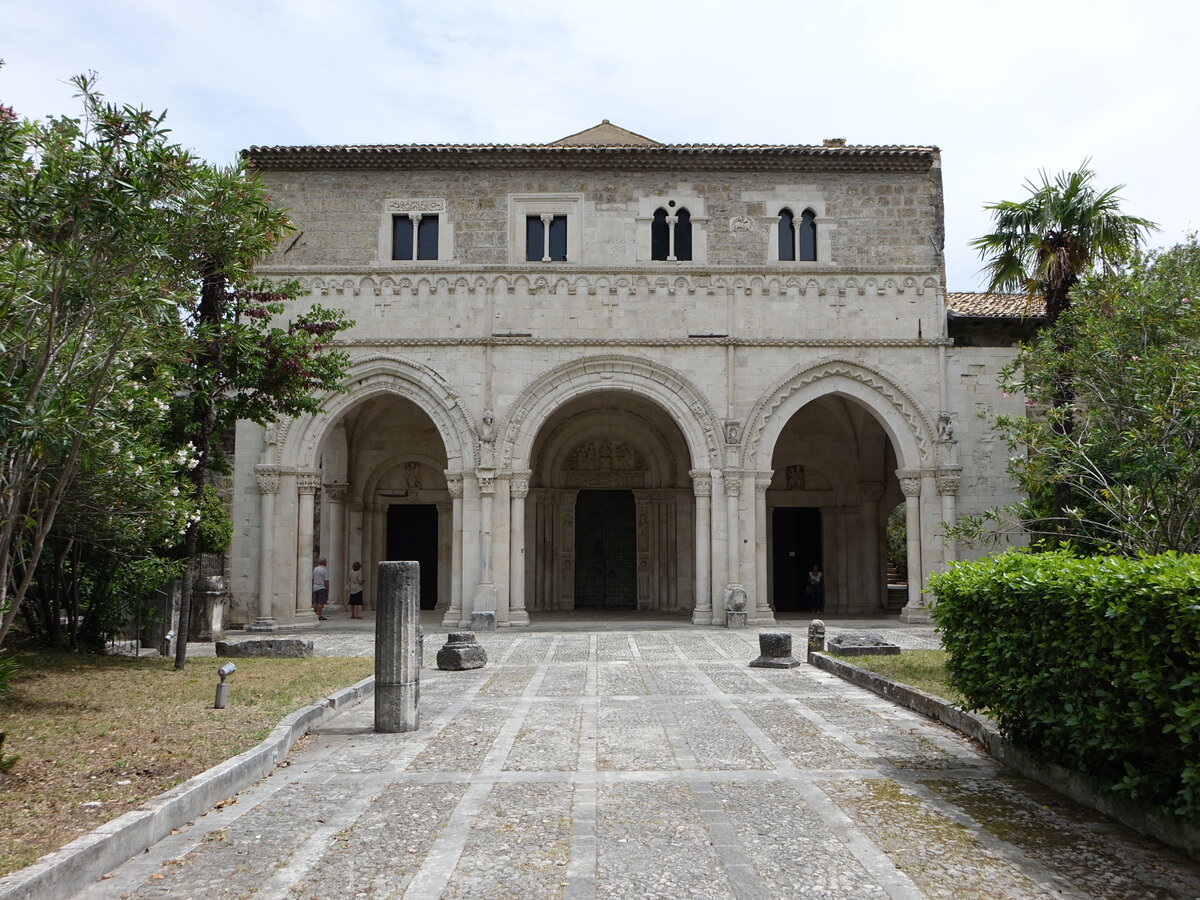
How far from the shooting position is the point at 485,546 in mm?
19203

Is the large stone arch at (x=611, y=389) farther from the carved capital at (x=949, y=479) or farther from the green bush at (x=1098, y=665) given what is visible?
the green bush at (x=1098, y=665)

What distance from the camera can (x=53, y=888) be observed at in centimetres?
419

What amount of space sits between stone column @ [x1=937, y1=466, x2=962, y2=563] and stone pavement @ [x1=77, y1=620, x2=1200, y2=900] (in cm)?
1091

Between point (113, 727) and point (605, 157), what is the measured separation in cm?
1550

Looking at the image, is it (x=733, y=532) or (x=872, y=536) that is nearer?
(x=733, y=532)

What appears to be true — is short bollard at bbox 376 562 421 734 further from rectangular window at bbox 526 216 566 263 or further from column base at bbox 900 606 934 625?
column base at bbox 900 606 934 625

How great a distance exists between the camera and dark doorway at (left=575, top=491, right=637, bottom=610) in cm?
2377

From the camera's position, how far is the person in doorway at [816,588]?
23.1 m

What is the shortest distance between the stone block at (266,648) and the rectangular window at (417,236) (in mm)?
9709

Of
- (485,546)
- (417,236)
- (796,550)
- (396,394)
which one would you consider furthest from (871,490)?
(417,236)

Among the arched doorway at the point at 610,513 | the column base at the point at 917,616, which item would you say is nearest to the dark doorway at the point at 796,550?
the arched doorway at the point at 610,513

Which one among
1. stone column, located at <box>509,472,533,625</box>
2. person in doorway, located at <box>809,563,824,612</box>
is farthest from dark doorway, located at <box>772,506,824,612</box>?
stone column, located at <box>509,472,533,625</box>

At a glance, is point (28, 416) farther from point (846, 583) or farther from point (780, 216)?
point (846, 583)

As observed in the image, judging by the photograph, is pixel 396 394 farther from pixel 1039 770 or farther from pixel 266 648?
pixel 1039 770
